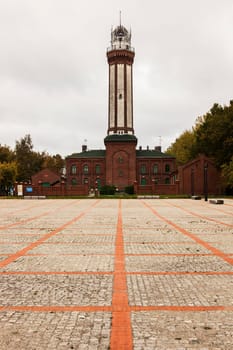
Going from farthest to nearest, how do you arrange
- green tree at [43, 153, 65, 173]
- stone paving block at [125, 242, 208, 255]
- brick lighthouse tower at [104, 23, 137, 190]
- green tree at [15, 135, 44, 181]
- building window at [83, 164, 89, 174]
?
green tree at [43, 153, 65, 173]
green tree at [15, 135, 44, 181]
building window at [83, 164, 89, 174]
brick lighthouse tower at [104, 23, 137, 190]
stone paving block at [125, 242, 208, 255]

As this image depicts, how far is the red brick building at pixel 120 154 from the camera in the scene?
6228cm

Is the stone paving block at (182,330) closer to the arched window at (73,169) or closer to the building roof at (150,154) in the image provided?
the building roof at (150,154)

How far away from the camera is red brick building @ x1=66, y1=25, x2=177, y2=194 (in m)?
62.3

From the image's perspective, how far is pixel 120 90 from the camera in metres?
62.0

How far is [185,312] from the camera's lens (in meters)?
4.12

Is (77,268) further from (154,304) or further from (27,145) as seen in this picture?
(27,145)

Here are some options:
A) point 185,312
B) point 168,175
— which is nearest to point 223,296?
point 185,312

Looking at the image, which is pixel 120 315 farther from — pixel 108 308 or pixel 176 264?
pixel 176 264

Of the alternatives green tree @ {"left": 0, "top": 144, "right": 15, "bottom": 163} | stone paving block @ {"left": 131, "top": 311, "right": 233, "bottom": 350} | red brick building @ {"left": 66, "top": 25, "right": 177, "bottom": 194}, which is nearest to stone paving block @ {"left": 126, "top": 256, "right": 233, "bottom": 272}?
stone paving block @ {"left": 131, "top": 311, "right": 233, "bottom": 350}

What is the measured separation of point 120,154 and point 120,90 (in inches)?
457

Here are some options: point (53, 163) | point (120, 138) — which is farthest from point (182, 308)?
point (53, 163)

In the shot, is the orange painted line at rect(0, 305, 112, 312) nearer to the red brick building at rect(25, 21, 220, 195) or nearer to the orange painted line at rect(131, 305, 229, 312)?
the orange painted line at rect(131, 305, 229, 312)

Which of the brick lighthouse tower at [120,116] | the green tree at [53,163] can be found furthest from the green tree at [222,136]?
the green tree at [53,163]

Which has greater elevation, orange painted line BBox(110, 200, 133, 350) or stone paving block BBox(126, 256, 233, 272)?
stone paving block BBox(126, 256, 233, 272)
